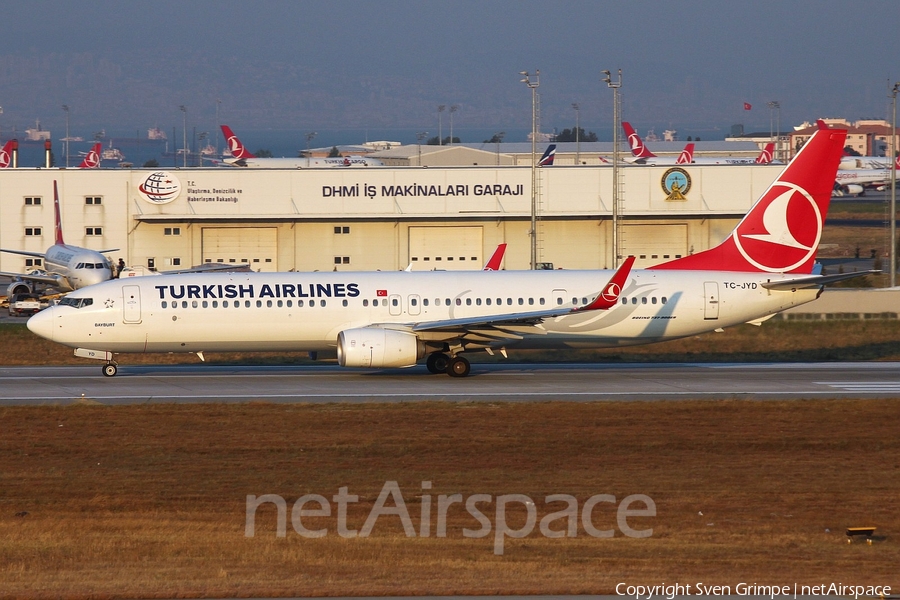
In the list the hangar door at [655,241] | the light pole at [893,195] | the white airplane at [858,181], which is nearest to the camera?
the light pole at [893,195]

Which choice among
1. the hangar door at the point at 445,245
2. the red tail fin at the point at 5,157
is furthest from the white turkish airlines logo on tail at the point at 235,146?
the hangar door at the point at 445,245

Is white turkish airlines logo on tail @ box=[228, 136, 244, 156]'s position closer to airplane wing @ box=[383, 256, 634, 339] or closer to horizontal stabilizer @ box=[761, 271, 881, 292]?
airplane wing @ box=[383, 256, 634, 339]

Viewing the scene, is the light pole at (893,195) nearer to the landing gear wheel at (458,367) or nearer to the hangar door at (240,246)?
the landing gear wheel at (458,367)

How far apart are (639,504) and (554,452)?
3.94m

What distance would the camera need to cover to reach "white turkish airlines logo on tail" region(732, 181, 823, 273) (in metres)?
31.7

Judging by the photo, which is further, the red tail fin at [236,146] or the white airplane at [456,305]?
the red tail fin at [236,146]

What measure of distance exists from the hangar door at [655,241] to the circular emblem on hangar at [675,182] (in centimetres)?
238

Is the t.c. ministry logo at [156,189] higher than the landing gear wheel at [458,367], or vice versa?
the t.c. ministry logo at [156,189]

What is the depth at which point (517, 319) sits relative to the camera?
28.5m

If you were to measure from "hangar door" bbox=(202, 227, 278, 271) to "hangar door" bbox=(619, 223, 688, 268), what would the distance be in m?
21.8

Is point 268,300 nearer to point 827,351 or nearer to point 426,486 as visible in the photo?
point 426,486

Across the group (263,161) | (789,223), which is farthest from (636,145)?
(789,223)

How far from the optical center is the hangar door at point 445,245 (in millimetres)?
65375

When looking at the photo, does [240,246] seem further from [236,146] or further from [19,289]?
[236,146]
